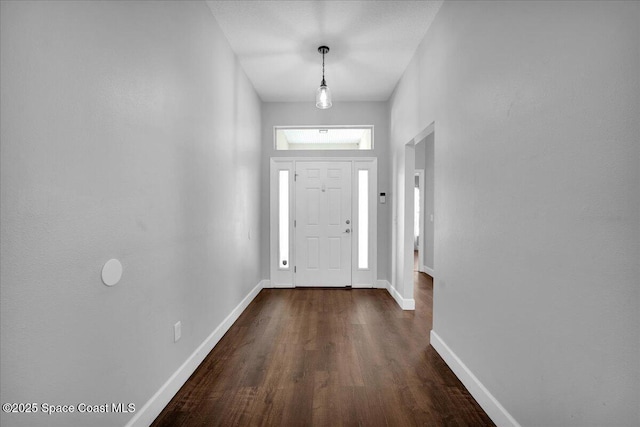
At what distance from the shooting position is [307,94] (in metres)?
4.25

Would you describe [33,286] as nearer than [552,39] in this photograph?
Yes

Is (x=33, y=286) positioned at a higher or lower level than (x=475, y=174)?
lower

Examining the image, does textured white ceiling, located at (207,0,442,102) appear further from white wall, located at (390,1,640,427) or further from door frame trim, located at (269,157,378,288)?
door frame trim, located at (269,157,378,288)

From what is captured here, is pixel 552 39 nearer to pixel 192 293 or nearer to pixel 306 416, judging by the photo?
pixel 306 416

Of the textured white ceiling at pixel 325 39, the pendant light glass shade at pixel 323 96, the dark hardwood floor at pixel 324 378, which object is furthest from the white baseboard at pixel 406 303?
the textured white ceiling at pixel 325 39

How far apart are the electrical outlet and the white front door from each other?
2680 mm

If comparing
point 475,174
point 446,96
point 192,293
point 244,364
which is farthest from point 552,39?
point 244,364

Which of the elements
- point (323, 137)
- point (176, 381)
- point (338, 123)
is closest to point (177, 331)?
point (176, 381)

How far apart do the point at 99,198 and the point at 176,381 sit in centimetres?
129

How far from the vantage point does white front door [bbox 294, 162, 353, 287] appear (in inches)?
181

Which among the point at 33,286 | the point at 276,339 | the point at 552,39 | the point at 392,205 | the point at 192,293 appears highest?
the point at 552,39

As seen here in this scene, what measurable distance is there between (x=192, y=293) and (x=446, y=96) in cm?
242

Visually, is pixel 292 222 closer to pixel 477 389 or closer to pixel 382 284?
pixel 382 284

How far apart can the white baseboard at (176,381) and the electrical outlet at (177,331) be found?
21 centimetres
